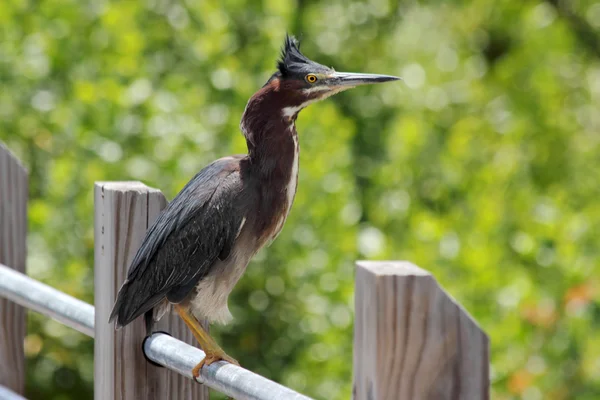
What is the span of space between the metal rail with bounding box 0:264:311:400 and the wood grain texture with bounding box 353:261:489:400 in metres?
0.27

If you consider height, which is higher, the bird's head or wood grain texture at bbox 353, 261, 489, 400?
the bird's head

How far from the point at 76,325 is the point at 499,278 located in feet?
6.86

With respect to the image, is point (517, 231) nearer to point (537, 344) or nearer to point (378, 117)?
point (537, 344)

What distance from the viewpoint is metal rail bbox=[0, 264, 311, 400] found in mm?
1668

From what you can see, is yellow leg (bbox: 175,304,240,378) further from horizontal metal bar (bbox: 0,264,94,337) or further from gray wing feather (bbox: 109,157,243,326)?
horizontal metal bar (bbox: 0,264,94,337)

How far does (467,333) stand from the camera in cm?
129

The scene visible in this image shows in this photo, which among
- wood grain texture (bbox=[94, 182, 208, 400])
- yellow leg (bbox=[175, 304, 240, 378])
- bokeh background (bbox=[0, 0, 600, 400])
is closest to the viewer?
yellow leg (bbox=[175, 304, 240, 378])

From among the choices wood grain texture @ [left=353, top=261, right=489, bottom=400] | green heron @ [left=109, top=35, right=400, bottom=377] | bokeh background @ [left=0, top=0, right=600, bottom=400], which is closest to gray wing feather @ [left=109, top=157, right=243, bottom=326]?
green heron @ [left=109, top=35, right=400, bottom=377]

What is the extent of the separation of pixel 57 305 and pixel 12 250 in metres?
0.56

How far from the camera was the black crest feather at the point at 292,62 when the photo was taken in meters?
2.20

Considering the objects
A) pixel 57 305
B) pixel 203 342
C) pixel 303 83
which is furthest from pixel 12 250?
pixel 303 83

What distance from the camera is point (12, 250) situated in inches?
107

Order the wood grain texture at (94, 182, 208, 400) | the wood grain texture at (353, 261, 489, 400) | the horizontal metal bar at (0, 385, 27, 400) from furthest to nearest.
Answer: the horizontal metal bar at (0, 385, 27, 400) → the wood grain texture at (94, 182, 208, 400) → the wood grain texture at (353, 261, 489, 400)

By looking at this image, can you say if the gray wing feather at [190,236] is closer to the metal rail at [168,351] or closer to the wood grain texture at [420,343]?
the metal rail at [168,351]
